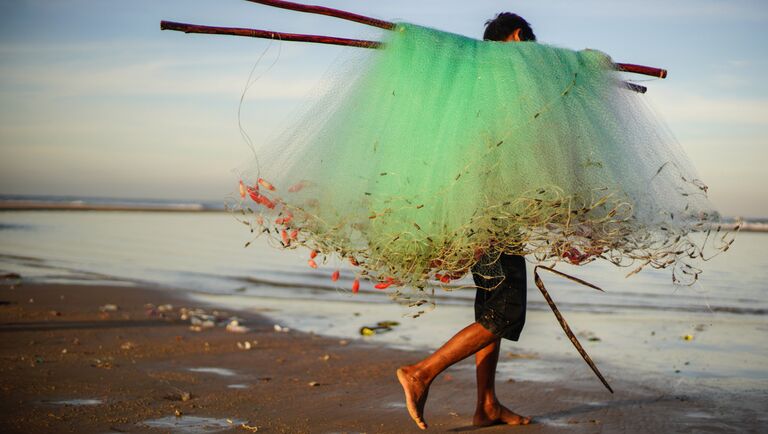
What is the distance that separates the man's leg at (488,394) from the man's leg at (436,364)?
0.34 m

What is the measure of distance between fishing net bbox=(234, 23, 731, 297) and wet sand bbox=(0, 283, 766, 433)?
1217mm

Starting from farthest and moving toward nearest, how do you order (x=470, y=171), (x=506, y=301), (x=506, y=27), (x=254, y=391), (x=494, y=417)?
(x=254, y=391) → (x=494, y=417) → (x=506, y=27) → (x=506, y=301) → (x=470, y=171)

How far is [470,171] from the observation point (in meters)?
3.39

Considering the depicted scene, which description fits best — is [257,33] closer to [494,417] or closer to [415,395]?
[415,395]

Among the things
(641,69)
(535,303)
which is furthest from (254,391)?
(535,303)

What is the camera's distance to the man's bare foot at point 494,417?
4.17m

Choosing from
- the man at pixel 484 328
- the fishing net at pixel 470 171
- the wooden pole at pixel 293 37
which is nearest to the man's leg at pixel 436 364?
the man at pixel 484 328

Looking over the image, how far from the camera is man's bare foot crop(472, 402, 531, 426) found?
4.17m

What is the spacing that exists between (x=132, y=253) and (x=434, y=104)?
1465cm

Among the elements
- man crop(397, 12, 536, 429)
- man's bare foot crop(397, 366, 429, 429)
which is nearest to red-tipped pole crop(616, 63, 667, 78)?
man crop(397, 12, 536, 429)

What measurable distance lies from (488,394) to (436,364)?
557 millimetres

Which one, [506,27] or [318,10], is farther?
[506,27]

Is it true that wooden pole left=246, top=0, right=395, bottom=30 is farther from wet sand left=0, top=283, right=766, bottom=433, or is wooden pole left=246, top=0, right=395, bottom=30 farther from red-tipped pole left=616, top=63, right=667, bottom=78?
wet sand left=0, top=283, right=766, bottom=433

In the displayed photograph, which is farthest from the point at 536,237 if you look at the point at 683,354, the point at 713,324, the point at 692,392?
the point at 713,324
